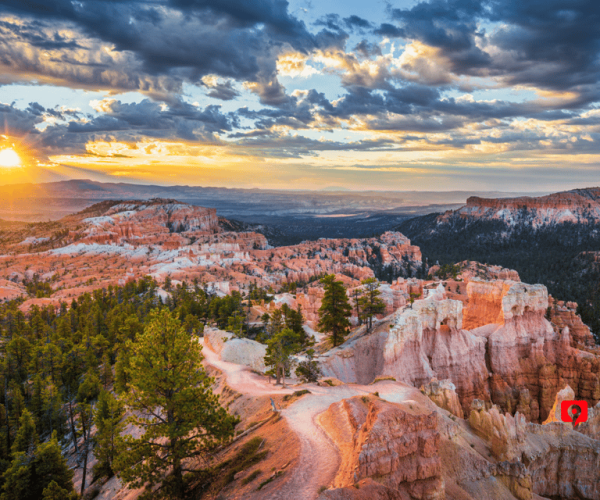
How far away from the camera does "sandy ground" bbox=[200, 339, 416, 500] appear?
562 inches

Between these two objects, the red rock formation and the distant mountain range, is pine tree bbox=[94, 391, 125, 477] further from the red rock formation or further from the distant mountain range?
the distant mountain range

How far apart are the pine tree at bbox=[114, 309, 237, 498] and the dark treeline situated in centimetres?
7363

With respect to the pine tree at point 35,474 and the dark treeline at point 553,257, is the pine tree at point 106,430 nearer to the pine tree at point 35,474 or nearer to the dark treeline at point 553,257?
the pine tree at point 35,474

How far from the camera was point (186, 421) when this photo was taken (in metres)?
17.5

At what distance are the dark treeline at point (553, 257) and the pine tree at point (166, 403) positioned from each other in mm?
73632

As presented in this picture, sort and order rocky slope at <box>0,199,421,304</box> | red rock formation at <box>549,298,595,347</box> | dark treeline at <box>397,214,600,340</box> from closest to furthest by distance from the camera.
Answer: red rock formation at <box>549,298,595,347</box> → dark treeline at <box>397,214,600,340</box> → rocky slope at <box>0,199,421,304</box>

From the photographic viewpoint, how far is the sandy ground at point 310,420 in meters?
14.3

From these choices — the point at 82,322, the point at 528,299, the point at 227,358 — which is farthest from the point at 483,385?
the point at 82,322

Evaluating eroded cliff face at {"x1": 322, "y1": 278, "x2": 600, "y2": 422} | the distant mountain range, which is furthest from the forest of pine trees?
the distant mountain range

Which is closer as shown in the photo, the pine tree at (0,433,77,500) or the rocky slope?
the pine tree at (0,433,77,500)

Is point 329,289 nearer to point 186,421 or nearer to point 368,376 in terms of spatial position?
point 368,376

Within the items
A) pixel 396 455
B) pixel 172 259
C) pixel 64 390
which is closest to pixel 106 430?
Answer: pixel 64 390

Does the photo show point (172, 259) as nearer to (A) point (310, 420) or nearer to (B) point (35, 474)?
(B) point (35, 474)

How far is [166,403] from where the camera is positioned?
17172 millimetres
